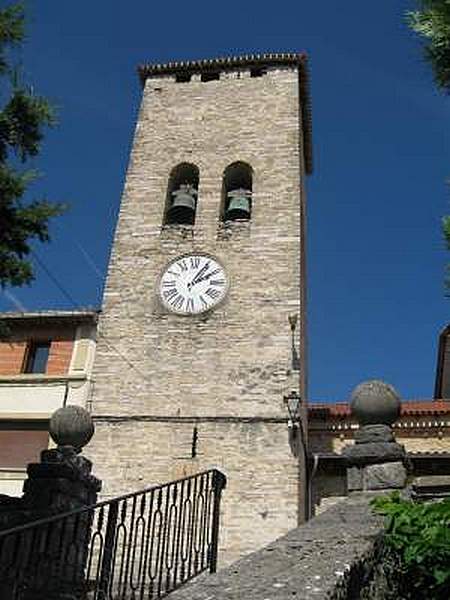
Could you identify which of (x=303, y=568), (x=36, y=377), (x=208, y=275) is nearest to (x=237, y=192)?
(x=208, y=275)

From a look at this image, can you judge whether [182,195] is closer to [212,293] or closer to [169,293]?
[169,293]

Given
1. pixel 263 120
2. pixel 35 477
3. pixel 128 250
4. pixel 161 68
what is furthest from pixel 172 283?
pixel 35 477

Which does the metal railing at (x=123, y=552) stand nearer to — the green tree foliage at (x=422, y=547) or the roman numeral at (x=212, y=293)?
the green tree foliage at (x=422, y=547)

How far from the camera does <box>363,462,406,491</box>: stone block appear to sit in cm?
573

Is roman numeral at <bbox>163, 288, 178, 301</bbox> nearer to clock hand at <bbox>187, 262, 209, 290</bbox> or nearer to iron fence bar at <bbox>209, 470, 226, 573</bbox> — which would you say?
clock hand at <bbox>187, 262, 209, 290</bbox>

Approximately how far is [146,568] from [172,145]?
13852mm

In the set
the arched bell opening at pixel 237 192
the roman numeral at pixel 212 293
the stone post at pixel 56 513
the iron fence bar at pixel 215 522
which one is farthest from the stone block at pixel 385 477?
the arched bell opening at pixel 237 192

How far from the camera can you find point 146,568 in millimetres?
5043

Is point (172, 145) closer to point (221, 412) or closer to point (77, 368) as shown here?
point (77, 368)

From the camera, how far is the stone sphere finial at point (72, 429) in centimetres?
770

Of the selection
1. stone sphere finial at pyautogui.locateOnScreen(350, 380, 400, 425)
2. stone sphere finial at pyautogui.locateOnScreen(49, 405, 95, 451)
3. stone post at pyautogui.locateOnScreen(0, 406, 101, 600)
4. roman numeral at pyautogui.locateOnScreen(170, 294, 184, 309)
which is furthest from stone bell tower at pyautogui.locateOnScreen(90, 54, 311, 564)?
stone sphere finial at pyautogui.locateOnScreen(350, 380, 400, 425)

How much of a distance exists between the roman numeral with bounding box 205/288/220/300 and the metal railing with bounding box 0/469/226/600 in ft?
29.6

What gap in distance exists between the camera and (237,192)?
16.5 metres

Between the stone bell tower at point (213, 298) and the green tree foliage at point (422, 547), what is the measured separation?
7.80 metres
